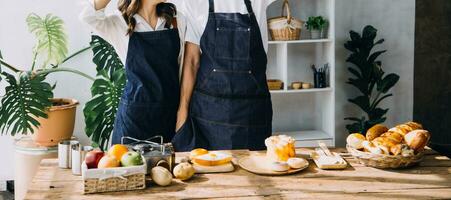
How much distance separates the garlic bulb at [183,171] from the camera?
9.43 ft

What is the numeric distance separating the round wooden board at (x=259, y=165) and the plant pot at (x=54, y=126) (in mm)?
2296

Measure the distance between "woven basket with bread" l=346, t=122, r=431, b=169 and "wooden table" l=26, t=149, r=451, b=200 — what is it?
0.13ft

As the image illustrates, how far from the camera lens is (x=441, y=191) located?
2740 mm

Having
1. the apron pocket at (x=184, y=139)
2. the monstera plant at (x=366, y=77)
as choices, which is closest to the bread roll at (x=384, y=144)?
the apron pocket at (x=184, y=139)

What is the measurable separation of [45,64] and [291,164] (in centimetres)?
279

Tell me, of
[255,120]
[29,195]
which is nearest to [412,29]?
[255,120]

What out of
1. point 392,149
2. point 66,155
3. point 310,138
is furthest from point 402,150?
point 310,138

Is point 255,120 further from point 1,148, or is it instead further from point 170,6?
point 1,148

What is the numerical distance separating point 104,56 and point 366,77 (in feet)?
7.05

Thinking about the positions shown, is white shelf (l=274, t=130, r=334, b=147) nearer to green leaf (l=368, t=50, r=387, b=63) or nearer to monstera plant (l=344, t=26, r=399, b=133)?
monstera plant (l=344, t=26, r=399, b=133)

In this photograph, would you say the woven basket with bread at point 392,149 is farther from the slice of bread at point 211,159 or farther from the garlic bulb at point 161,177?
the garlic bulb at point 161,177

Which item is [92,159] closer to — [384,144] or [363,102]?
[384,144]

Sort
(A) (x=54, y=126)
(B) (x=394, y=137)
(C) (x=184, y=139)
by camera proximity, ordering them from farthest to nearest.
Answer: (A) (x=54, y=126) < (C) (x=184, y=139) < (B) (x=394, y=137)

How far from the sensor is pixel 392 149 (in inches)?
119
